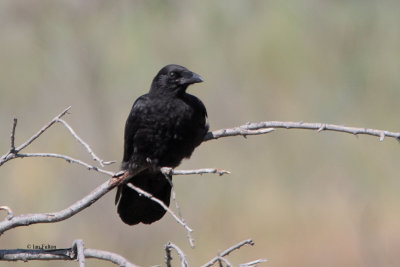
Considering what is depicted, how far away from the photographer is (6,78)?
9.97m

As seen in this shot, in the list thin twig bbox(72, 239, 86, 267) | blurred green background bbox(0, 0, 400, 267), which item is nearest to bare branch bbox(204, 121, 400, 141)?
thin twig bbox(72, 239, 86, 267)

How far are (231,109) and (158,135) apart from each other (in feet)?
14.3

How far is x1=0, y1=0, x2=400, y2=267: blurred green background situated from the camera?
28.0 feet

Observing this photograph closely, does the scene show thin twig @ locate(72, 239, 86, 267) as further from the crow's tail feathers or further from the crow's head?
the crow's head

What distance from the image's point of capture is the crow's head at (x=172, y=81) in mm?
5016

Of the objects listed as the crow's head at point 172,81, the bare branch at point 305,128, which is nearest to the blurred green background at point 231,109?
the crow's head at point 172,81

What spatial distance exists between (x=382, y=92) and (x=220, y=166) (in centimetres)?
264

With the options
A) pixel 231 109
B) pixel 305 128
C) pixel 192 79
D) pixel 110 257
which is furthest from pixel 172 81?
pixel 231 109

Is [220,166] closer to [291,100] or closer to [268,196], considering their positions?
[268,196]

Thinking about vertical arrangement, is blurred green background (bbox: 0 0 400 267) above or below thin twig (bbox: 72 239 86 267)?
above

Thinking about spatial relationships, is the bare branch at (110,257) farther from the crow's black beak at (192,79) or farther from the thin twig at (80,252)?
the crow's black beak at (192,79)

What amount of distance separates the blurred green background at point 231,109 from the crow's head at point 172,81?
3038 mm

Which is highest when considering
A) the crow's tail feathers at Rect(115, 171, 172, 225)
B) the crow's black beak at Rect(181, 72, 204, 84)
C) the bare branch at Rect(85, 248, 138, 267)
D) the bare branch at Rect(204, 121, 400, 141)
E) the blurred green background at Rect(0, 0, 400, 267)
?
the blurred green background at Rect(0, 0, 400, 267)

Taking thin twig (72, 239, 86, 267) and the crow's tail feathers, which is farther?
the crow's tail feathers
